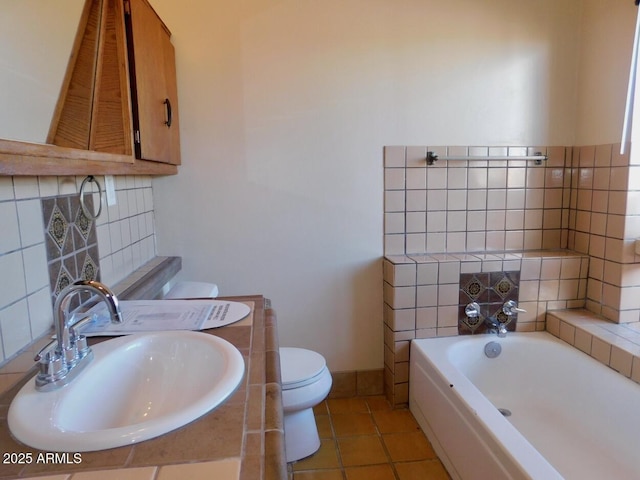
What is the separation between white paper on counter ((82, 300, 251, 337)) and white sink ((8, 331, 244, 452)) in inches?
3.1

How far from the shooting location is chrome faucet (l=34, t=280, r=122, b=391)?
0.82 meters

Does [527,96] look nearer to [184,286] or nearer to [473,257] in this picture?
[473,257]

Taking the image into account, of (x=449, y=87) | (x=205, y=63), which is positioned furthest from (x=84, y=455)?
(x=449, y=87)

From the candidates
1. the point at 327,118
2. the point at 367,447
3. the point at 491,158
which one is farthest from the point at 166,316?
the point at 491,158

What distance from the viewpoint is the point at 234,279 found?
7.48 ft

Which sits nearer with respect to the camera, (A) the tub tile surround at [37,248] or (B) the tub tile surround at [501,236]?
(A) the tub tile surround at [37,248]

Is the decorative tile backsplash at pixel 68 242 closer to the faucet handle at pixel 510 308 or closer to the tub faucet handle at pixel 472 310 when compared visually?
the tub faucet handle at pixel 472 310

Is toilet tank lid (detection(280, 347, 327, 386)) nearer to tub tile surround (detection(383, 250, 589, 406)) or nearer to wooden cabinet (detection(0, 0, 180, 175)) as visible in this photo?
tub tile surround (detection(383, 250, 589, 406))

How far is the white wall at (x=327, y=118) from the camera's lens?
7.04 feet

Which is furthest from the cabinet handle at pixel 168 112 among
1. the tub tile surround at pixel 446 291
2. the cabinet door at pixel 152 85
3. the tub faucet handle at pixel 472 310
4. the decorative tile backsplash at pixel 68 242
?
the tub faucet handle at pixel 472 310

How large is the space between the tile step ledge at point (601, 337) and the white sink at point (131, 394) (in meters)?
1.73

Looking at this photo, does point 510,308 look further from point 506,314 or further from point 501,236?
point 501,236

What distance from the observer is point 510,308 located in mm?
2297

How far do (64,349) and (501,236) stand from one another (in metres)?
2.23
